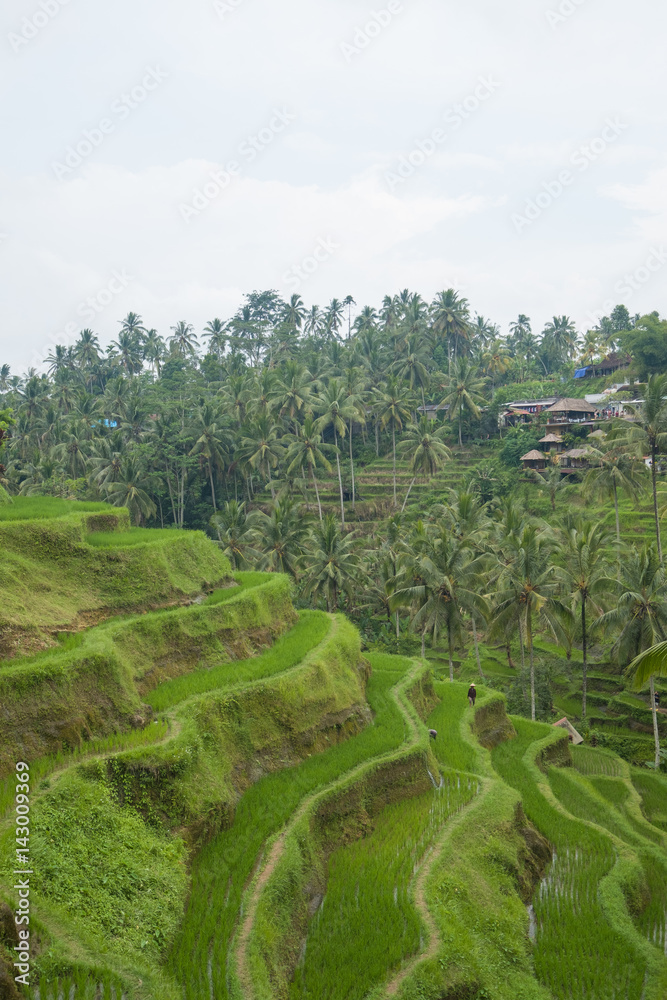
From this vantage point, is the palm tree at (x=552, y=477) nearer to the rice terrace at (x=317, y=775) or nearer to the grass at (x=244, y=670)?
the rice terrace at (x=317, y=775)

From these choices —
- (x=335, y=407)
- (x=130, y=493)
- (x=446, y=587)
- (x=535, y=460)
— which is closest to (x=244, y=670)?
(x=446, y=587)

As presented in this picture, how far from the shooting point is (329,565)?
3862 centimetres

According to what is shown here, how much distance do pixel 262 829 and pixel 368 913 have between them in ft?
8.67

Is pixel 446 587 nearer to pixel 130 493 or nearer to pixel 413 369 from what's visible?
pixel 130 493

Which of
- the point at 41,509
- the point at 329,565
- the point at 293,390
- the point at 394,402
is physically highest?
the point at 293,390

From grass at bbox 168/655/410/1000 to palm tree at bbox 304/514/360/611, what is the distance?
17.6m

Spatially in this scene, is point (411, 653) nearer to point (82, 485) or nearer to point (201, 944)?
point (201, 944)

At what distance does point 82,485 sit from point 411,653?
32.4 meters

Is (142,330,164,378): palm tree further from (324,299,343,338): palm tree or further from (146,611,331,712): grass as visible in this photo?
(146,611,331,712): grass

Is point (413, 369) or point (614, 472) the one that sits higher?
point (413, 369)

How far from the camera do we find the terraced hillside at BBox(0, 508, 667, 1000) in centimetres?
1080

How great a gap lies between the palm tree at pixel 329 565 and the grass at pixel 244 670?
15.8m

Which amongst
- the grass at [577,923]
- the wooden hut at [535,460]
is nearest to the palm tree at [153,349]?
the wooden hut at [535,460]

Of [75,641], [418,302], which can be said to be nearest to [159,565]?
[75,641]
